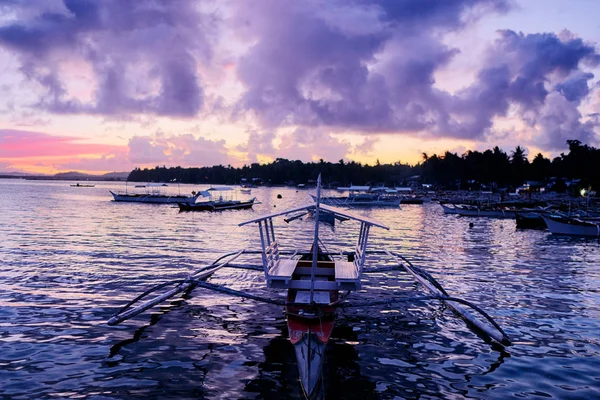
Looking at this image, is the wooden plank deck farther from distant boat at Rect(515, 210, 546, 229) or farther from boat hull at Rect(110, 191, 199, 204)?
boat hull at Rect(110, 191, 199, 204)

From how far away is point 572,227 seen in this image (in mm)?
51094

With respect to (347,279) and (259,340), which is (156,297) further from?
(347,279)

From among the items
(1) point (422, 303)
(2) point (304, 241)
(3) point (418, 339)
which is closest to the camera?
(3) point (418, 339)

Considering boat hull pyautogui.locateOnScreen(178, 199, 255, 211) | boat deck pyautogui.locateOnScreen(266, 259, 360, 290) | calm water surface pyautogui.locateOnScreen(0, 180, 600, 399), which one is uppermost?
boat deck pyautogui.locateOnScreen(266, 259, 360, 290)

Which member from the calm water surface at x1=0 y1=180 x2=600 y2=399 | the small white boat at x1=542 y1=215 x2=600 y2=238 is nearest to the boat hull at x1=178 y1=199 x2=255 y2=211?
the calm water surface at x1=0 y1=180 x2=600 y2=399

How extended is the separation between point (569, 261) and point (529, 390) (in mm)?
25342

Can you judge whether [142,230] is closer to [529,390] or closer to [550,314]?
[550,314]

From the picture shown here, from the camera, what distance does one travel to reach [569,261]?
33.1 meters

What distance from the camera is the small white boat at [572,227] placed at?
5031cm

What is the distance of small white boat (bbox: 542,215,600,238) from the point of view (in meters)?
50.3

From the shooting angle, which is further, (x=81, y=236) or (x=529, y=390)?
(x=81, y=236)

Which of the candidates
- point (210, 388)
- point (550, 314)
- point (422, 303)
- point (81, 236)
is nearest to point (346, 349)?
point (210, 388)

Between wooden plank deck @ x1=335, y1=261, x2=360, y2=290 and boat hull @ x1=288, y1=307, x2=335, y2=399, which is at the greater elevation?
wooden plank deck @ x1=335, y1=261, x2=360, y2=290

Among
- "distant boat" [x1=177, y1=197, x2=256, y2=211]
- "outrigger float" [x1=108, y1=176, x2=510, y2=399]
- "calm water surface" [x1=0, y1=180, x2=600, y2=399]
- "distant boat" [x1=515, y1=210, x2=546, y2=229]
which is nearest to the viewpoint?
"outrigger float" [x1=108, y1=176, x2=510, y2=399]
